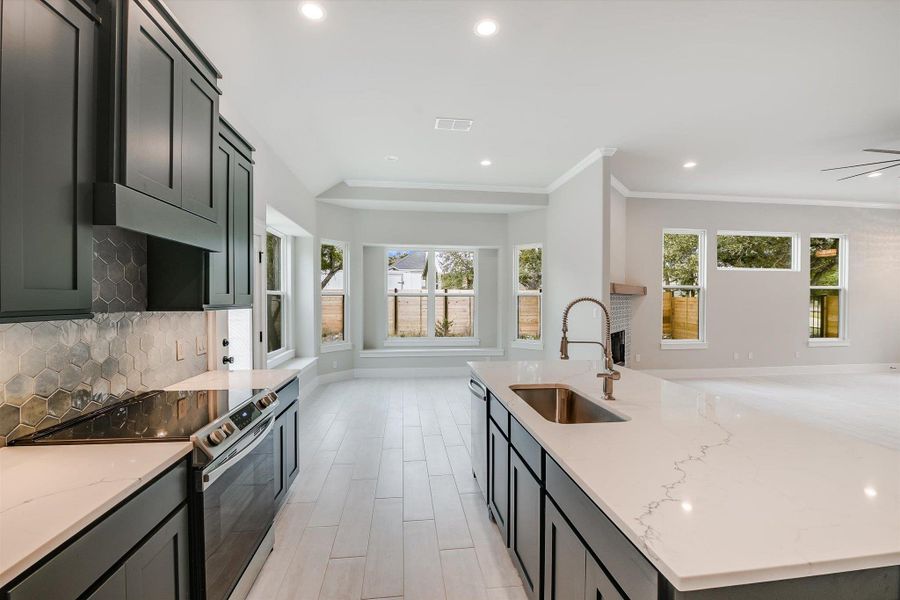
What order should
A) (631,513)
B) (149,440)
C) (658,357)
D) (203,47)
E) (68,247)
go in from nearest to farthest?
(631,513)
(68,247)
(149,440)
(203,47)
(658,357)

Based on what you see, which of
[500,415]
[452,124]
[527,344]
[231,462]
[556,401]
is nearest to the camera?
[231,462]

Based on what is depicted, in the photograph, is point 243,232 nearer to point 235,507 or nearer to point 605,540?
point 235,507

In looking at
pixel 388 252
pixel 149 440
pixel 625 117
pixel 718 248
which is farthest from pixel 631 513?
pixel 718 248

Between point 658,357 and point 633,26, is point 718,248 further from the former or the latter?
point 633,26

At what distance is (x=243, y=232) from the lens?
252cm

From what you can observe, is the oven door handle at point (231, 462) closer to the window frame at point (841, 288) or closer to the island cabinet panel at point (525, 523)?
the island cabinet panel at point (525, 523)

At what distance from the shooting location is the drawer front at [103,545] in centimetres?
81

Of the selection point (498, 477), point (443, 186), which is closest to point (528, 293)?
point (443, 186)

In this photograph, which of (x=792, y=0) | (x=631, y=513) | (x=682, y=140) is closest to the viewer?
(x=631, y=513)

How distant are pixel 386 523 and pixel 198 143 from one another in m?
2.27

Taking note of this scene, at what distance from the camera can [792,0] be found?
7.42 feet

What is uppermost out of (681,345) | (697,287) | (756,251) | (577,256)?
(756,251)

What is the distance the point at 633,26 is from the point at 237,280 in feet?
9.54

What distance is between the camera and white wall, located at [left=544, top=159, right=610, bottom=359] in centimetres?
456
